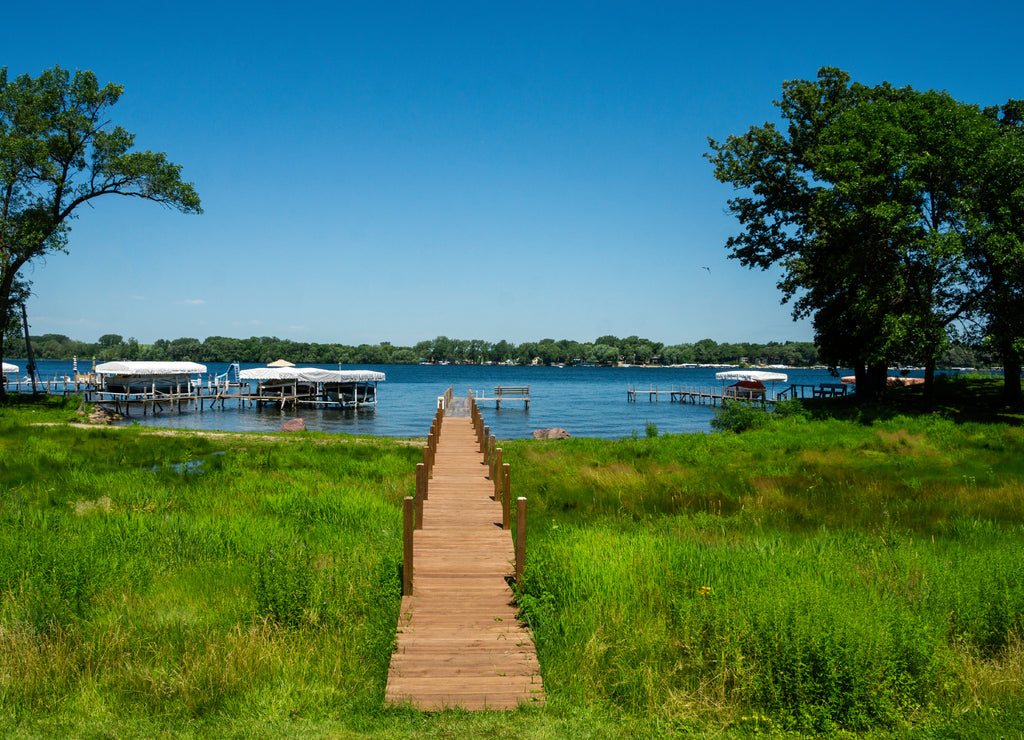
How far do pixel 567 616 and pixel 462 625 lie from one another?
126 cm

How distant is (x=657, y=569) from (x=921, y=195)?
89.7 feet

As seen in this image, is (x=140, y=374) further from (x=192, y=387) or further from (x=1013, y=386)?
(x=1013, y=386)

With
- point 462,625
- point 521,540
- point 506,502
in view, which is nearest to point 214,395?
point 506,502

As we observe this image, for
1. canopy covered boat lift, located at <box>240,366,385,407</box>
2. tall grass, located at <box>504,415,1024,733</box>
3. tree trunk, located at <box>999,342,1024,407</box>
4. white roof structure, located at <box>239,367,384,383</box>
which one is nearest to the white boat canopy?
tree trunk, located at <box>999,342,1024,407</box>

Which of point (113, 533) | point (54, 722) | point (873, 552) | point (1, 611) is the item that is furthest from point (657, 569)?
point (113, 533)

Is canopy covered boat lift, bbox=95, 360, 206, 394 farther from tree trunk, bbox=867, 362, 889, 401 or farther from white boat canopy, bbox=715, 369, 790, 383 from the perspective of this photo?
tree trunk, bbox=867, 362, 889, 401

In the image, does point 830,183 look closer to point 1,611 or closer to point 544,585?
point 544,585

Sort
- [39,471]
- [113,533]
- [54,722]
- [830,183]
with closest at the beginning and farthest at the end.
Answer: [54,722] < [113,533] < [39,471] < [830,183]

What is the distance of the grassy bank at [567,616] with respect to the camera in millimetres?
5973

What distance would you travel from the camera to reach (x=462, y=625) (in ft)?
25.3

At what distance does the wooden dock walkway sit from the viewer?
628 centimetres

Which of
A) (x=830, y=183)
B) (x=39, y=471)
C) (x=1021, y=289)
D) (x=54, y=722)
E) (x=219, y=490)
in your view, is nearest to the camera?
(x=54, y=722)

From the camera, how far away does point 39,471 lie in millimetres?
16859

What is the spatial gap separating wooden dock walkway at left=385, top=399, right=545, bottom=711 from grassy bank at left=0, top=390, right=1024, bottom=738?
9.2 inches
